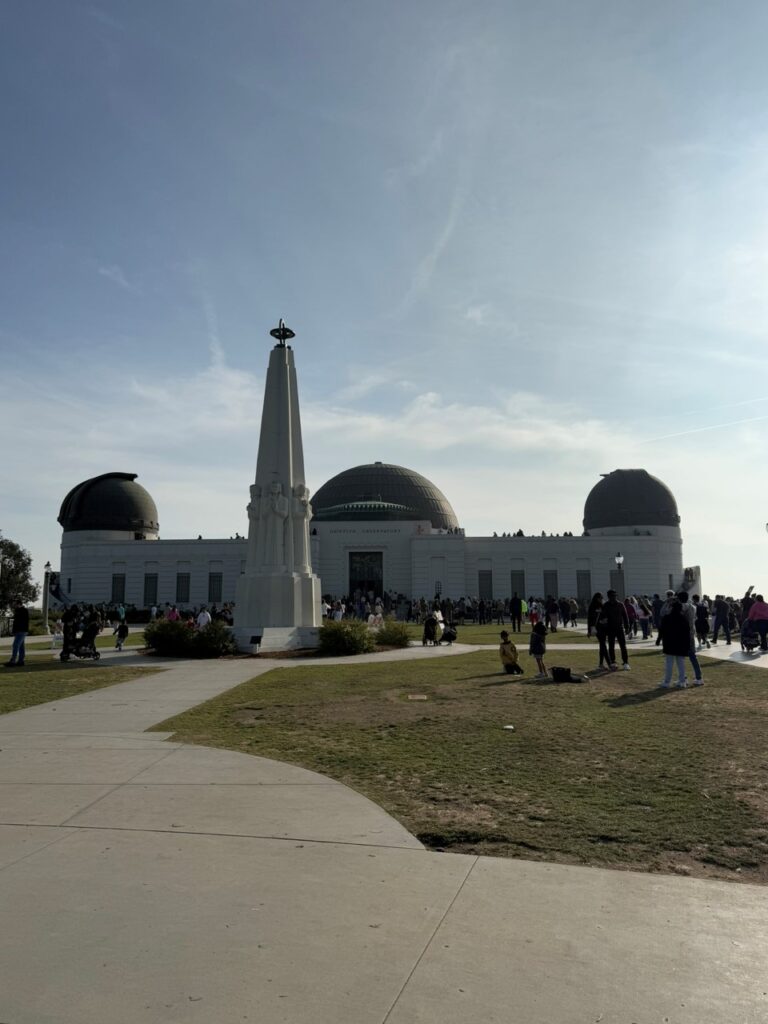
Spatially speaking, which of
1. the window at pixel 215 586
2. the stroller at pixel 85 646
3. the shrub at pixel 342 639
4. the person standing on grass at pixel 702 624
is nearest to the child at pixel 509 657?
the shrub at pixel 342 639

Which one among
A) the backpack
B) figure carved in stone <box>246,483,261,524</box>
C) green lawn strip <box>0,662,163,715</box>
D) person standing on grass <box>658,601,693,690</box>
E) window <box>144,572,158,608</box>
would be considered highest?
figure carved in stone <box>246,483,261,524</box>

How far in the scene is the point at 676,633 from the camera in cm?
1224

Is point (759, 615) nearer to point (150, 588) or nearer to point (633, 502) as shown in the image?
point (633, 502)

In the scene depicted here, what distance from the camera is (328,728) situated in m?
8.98

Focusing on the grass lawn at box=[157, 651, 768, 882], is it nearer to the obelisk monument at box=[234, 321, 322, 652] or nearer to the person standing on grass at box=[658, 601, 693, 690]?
the person standing on grass at box=[658, 601, 693, 690]

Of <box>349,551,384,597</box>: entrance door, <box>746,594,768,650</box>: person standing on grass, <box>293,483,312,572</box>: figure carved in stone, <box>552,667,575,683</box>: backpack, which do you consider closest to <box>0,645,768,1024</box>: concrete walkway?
<box>552,667,575,683</box>: backpack

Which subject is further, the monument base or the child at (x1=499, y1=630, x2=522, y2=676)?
the monument base

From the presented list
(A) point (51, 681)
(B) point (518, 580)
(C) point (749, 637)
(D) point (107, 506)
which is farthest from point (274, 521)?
(D) point (107, 506)

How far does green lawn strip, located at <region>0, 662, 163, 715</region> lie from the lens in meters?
12.1

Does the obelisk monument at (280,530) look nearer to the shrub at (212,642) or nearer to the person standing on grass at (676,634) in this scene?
the shrub at (212,642)

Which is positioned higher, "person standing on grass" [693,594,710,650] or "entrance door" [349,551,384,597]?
"entrance door" [349,551,384,597]

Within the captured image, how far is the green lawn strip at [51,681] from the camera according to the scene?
12088 mm

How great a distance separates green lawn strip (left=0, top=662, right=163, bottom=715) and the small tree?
3642 centimetres

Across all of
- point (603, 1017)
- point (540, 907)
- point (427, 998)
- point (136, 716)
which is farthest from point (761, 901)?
point (136, 716)
